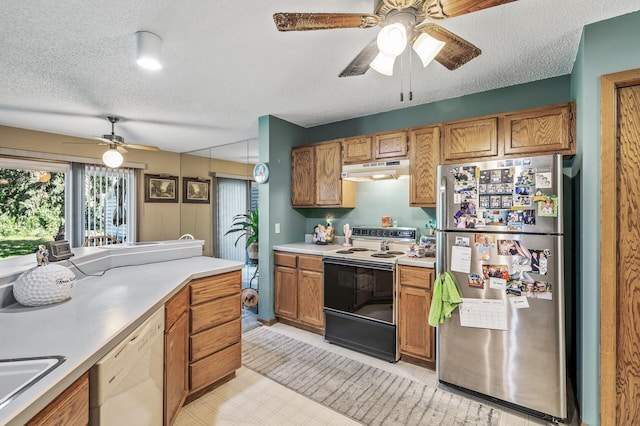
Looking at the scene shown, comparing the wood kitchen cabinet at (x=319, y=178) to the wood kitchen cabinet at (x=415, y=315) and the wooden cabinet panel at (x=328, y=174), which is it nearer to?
the wooden cabinet panel at (x=328, y=174)

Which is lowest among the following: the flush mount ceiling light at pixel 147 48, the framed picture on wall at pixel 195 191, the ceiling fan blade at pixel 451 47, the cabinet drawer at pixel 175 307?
the cabinet drawer at pixel 175 307

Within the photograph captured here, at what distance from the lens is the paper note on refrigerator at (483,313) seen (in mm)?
2057

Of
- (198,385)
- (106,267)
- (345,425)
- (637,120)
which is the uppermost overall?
(637,120)

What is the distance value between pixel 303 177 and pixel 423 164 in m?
1.50

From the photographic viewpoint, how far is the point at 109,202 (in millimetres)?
4953

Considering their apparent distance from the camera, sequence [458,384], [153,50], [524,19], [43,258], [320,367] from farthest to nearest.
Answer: [320,367]
[458,384]
[153,50]
[524,19]
[43,258]

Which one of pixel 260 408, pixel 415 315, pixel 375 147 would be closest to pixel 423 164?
pixel 375 147

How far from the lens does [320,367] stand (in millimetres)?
2637

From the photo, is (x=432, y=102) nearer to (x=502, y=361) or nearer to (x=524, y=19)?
(x=524, y=19)

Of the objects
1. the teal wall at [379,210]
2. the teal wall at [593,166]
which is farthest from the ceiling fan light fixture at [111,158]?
the teal wall at [593,166]

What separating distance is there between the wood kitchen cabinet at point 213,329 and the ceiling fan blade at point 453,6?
2062 millimetres

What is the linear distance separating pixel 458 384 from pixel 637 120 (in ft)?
6.70

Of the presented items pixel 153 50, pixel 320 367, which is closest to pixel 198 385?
pixel 320 367

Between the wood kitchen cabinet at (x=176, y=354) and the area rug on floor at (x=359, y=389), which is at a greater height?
the wood kitchen cabinet at (x=176, y=354)
